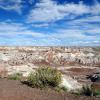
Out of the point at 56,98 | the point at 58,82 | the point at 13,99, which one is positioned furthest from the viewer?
the point at 58,82

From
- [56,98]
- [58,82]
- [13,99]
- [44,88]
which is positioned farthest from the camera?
[58,82]

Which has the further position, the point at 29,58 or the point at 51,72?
the point at 29,58

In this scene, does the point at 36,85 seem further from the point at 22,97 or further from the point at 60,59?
the point at 60,59

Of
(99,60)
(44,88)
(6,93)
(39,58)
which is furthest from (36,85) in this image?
(99,60)

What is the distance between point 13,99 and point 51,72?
27.2ft

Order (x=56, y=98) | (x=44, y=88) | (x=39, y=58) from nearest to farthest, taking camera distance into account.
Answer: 1. (x=56, y=98)
2. (x=44, y=88)
3. (x=39, y=58)

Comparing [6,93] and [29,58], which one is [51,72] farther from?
[29,58]

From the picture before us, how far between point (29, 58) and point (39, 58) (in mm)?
3311

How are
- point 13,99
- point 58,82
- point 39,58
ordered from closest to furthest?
point 13,99
point 58,82
point 39,58

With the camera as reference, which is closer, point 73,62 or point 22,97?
point 22,97

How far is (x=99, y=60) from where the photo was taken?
321 feet

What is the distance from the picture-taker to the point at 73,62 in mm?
93500

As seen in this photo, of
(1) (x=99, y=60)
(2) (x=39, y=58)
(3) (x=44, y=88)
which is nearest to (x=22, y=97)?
(3) (x=44, y=88)

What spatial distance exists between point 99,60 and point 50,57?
17.0 metres
